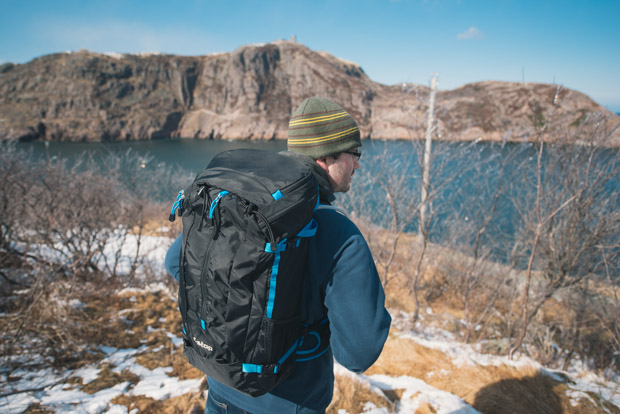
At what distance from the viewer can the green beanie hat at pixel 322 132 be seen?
1.38 m

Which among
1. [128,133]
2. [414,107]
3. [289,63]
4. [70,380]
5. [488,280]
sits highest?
[289,63]

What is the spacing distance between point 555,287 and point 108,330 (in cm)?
811

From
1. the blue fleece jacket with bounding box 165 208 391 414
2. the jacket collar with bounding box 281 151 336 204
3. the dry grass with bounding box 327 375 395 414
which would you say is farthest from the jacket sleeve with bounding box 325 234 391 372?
the dry grass with bounding box 327 375 395 414

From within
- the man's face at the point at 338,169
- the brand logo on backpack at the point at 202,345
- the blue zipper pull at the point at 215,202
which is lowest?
the brand logo on backpack at the point at 202,345

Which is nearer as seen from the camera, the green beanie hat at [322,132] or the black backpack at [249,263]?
the black backpack at [249,263]

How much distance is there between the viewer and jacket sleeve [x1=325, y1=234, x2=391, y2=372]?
1067mm

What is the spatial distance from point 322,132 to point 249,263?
2.17 ft

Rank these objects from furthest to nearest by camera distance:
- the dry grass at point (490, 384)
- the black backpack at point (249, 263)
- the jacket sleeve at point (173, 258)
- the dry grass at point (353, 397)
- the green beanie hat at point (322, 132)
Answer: the dry grass at point (490, 384) → the dry grass at point (353, 397) → the jacket sleeve at point (173, 258) → the green beanie hat at point (322, 132) → the black backpack at point (249, 263)

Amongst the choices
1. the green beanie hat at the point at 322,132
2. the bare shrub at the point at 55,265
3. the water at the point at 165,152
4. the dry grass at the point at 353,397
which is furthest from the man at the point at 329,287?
the water at the point at 165,152

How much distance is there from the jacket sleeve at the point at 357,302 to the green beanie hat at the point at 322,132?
1.49 feet

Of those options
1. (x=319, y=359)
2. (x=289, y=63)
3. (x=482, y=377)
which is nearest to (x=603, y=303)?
(x=482, y=377)

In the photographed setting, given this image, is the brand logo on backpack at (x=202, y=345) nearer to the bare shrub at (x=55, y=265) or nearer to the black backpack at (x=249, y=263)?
the black backpack at (x=249, y=263)

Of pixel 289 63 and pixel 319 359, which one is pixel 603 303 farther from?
pixel 289 63

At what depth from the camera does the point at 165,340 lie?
4.78 m
